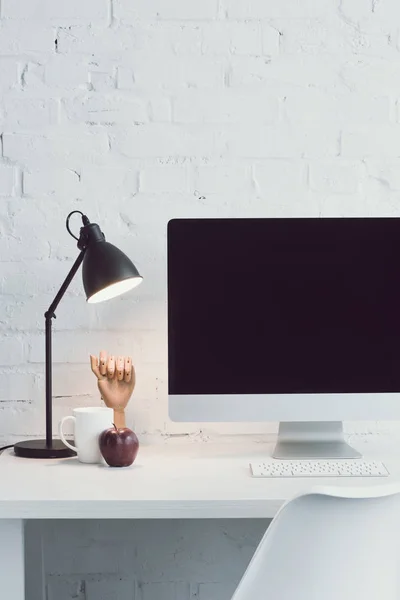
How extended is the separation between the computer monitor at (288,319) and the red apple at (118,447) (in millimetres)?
120

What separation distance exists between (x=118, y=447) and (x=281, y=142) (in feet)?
2.84

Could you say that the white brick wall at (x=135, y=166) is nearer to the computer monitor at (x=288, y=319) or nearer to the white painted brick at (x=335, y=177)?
the white painted brick at (x=335, y=177)

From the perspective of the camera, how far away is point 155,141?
201 cm

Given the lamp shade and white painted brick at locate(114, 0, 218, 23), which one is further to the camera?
white painted brick at locate(114, 0, 218, 23)

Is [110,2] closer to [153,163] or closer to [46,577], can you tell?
[153,163]

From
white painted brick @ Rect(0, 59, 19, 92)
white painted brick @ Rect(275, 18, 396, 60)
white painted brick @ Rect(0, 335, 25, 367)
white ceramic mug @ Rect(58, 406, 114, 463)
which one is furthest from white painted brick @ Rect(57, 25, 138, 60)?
white ceramic mug @ Rect(58, 406, 114, 463)

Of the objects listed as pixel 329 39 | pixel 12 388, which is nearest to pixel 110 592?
pixel 12 388

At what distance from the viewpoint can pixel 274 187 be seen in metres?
2.03

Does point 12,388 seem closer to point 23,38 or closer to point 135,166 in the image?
point 135,166

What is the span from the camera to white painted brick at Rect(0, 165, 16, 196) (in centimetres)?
200

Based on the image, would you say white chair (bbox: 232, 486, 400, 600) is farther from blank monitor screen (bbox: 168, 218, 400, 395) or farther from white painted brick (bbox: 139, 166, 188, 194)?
white painted brick (bbox: 139, 166, 188, 194)

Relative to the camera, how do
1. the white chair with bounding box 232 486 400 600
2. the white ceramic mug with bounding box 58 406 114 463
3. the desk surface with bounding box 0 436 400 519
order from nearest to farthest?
1. the white chair with bounding box 232 486 400 600
2. the desk surface with bounding box 0 436 400 519
3. the white ceramic mug with bounding box 58 406 114 463

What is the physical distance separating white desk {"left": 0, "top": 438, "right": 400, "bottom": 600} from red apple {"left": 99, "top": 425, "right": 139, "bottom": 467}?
0.02 metres

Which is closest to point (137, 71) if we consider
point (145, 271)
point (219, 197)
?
point (219, 197)
